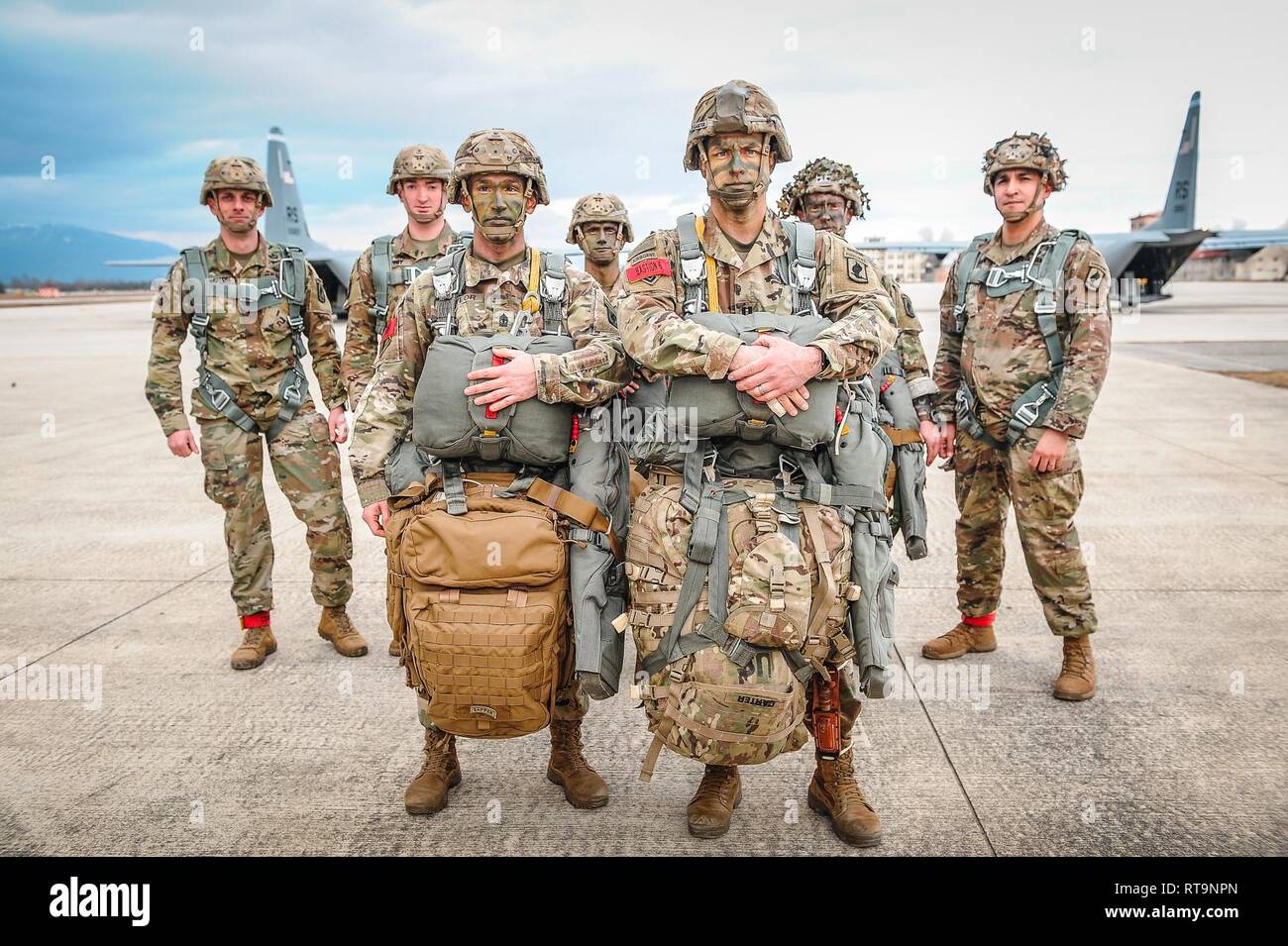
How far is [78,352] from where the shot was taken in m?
21.2

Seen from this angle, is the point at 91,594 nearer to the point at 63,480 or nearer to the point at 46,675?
the point at 46,675

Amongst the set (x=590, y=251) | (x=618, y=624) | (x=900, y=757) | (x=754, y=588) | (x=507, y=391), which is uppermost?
(x=590, y=251)

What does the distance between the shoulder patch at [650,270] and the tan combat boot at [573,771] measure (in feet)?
5.63

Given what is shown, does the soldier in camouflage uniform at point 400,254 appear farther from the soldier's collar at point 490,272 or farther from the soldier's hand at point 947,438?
the soldier's hand at point 947,438

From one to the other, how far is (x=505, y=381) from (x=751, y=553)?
0.99m

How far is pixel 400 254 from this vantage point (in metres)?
4.93

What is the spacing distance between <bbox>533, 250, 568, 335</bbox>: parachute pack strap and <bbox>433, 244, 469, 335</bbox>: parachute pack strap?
11.6 inches

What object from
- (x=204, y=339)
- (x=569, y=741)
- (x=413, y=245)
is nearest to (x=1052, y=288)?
(x=569, y=741)

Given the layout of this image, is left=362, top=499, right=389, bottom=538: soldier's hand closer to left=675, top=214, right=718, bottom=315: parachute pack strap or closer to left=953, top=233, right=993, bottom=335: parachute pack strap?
left=675, top=214, right=718, bottom=315: parachute pack strap

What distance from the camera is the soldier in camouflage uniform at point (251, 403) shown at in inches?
181

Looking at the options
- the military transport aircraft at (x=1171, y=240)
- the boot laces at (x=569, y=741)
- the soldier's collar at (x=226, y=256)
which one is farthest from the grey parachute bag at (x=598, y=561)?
the military transport aircraft at (x=1171, y=240)

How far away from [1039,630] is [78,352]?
Answer: 23467 mm

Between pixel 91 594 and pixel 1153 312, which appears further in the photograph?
pixel 1153 312

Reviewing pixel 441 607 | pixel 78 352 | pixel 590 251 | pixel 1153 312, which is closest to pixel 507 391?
pixel 441 607
